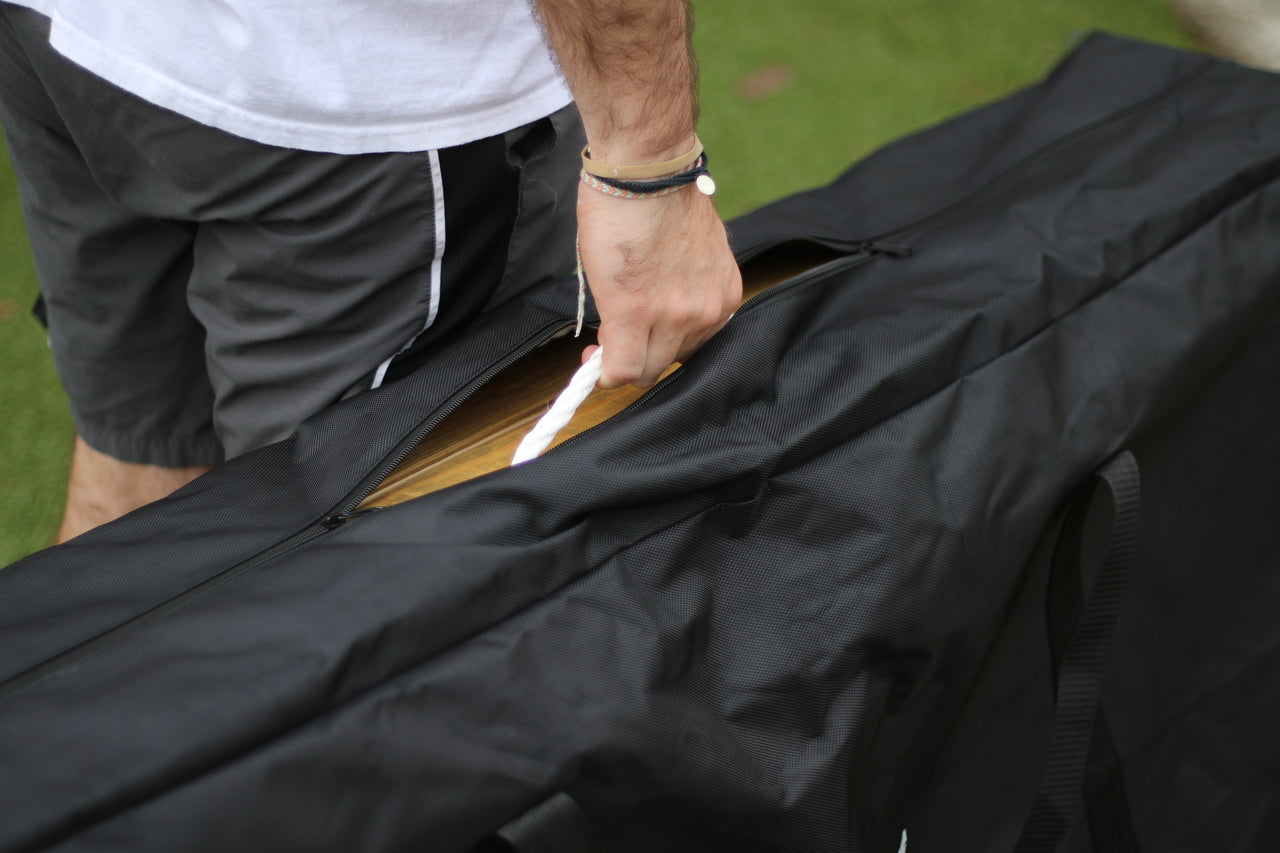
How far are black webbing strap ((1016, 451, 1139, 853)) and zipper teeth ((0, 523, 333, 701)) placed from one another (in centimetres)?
59

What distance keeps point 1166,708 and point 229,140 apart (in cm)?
101

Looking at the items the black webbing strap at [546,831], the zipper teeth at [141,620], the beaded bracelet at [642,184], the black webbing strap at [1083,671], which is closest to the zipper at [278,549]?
the zipper teeth at [141,620]

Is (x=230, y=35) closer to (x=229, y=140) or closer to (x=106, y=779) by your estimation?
(x=229, y=140)

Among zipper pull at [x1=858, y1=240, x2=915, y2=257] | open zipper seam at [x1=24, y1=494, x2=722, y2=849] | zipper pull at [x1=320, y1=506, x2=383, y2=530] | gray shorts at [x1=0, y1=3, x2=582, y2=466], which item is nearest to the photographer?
open zipper seam at [x1=24, y1=494, x2=722, y2=849]

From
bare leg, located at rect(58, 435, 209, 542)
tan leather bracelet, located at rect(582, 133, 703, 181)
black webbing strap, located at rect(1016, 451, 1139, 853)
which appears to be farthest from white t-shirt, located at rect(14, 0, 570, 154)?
black webbing strap, located at rect(1016, 451, 1139, 853)

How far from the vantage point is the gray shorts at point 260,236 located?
0.81 metres

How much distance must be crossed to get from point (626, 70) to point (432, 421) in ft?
0.90

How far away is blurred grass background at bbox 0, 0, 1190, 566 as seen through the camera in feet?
6.56

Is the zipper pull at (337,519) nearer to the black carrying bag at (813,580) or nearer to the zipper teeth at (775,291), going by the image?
the black carrying bag at (813,580)

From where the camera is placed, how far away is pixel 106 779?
0.52m

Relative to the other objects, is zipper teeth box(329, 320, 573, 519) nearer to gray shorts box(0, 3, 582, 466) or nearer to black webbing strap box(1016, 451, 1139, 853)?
gray shorts box(0, 3, 582, 466)

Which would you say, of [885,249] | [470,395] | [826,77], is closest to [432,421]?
[470,395]

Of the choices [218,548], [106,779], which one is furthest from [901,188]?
[106,779]

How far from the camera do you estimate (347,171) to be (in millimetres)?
808
